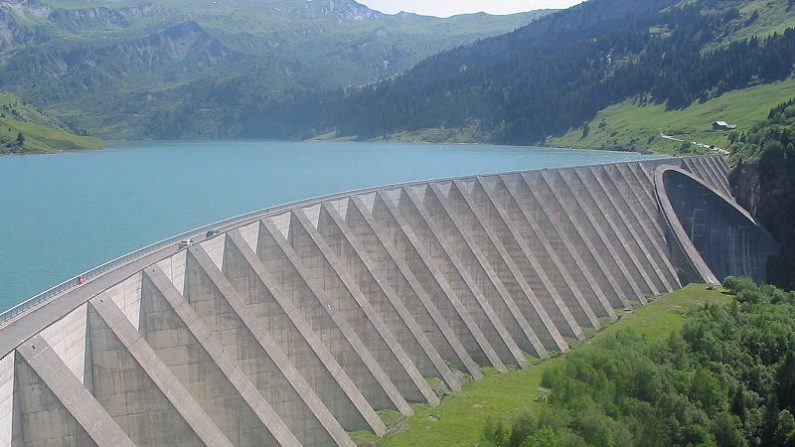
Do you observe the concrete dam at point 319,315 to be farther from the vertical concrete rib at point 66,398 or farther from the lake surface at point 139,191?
the lake surface at point 139,191

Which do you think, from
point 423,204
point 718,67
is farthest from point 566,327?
point 718,67

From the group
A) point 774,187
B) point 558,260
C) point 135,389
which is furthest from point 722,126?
point 135,389

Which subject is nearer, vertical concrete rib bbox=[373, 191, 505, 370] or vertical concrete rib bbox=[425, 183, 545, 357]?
vertical concrete rib bbox=[373, 191, 505, 370]

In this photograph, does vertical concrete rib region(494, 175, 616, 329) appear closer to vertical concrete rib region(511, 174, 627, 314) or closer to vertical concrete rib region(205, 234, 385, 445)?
vertical concrete rib region(511, 174, 627, 314)

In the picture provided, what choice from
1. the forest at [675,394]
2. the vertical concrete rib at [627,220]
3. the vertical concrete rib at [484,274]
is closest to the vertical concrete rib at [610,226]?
the vertical concrete rib at [627,220]

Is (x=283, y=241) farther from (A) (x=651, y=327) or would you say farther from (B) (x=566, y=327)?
(A) (x=651, y=327)

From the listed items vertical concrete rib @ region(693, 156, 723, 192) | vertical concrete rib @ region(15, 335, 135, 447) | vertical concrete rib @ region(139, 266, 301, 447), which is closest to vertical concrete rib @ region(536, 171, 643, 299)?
vertical concrete rib @ region(693, 156, 723, 192)
